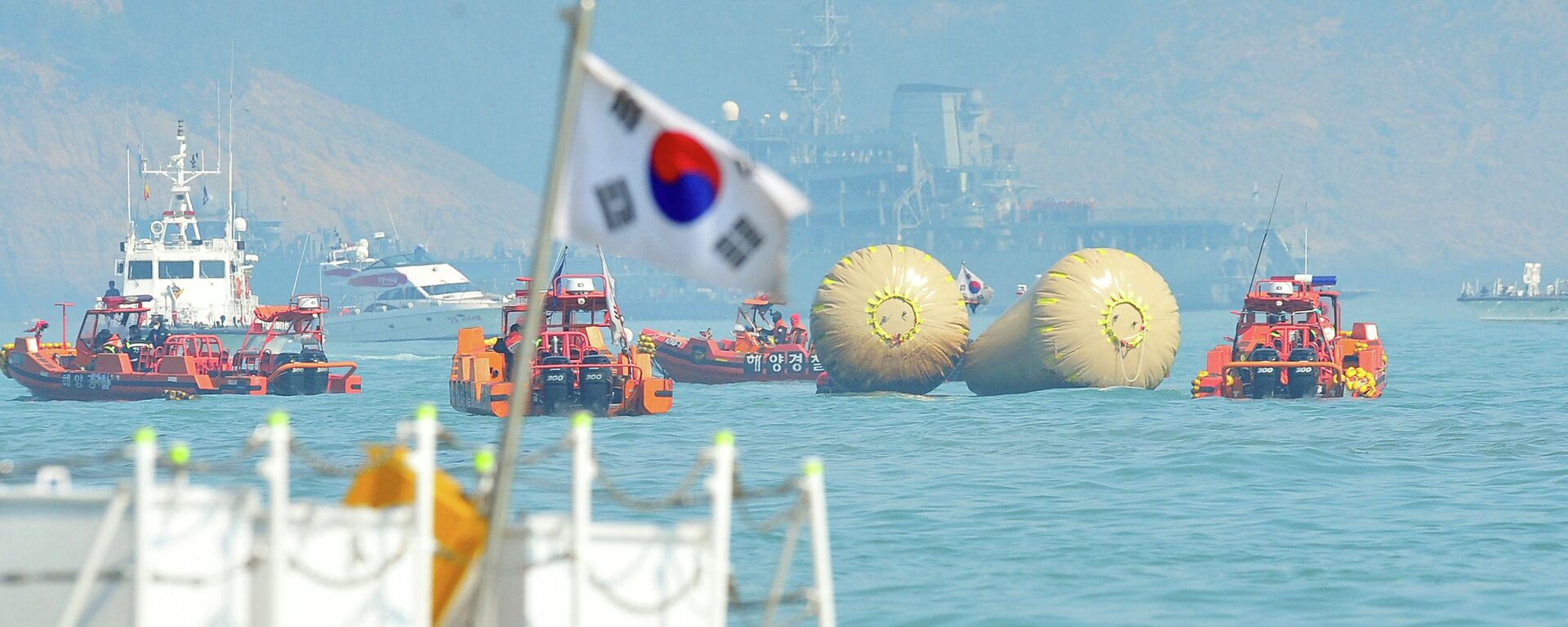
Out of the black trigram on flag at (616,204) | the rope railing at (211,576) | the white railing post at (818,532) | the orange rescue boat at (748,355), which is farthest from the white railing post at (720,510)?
the orange rescue boat at (748,355)

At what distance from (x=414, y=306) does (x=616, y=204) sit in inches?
3968

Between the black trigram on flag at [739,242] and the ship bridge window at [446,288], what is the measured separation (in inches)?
4103

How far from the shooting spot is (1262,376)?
41406 mm

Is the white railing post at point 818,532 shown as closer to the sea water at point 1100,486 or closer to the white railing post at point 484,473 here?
the white railing post at point 484,473

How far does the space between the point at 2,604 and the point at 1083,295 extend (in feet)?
118

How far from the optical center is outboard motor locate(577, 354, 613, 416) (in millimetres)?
39969

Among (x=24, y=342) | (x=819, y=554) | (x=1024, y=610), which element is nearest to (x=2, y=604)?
(x=819, y=554)

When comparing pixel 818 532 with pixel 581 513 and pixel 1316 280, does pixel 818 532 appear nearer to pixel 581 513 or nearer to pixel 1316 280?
pixel 581 513

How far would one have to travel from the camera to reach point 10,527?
8453mm

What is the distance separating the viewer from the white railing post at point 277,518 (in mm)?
8039

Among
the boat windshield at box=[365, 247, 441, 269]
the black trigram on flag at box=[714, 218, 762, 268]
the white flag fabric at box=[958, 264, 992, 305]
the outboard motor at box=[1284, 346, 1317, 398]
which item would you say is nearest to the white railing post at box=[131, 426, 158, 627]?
the black trigram on flag at box=[714, 218, 762, 268]

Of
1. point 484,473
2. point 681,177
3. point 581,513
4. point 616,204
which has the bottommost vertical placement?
point 581,513

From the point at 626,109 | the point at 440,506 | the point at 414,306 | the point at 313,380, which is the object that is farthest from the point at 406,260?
the point at 626,109

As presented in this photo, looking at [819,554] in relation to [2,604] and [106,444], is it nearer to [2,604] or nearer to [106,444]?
[2,604]
